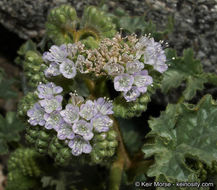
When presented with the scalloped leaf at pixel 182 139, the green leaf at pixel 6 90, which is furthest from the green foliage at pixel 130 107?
the green leaf at pixel 6 90

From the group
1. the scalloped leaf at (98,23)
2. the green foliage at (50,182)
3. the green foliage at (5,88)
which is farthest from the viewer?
the green foliage at (5,88)

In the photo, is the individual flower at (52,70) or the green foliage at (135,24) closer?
the individual flower at (52,70)

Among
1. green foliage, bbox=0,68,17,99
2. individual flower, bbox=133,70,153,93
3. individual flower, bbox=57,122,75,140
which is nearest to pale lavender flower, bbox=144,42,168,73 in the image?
individual flower, bbox=133,70,153,93

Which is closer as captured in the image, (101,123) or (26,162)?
(101,123)

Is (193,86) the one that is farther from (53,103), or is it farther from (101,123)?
(53,103)

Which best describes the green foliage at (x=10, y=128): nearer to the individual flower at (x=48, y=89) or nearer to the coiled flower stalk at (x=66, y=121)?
the coiled flower stalk at (x=66, y=121)

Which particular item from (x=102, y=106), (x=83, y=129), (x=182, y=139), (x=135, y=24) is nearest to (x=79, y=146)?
(x=83, y=129)

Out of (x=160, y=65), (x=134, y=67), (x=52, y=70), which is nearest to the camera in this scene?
(x=134, y=67)
